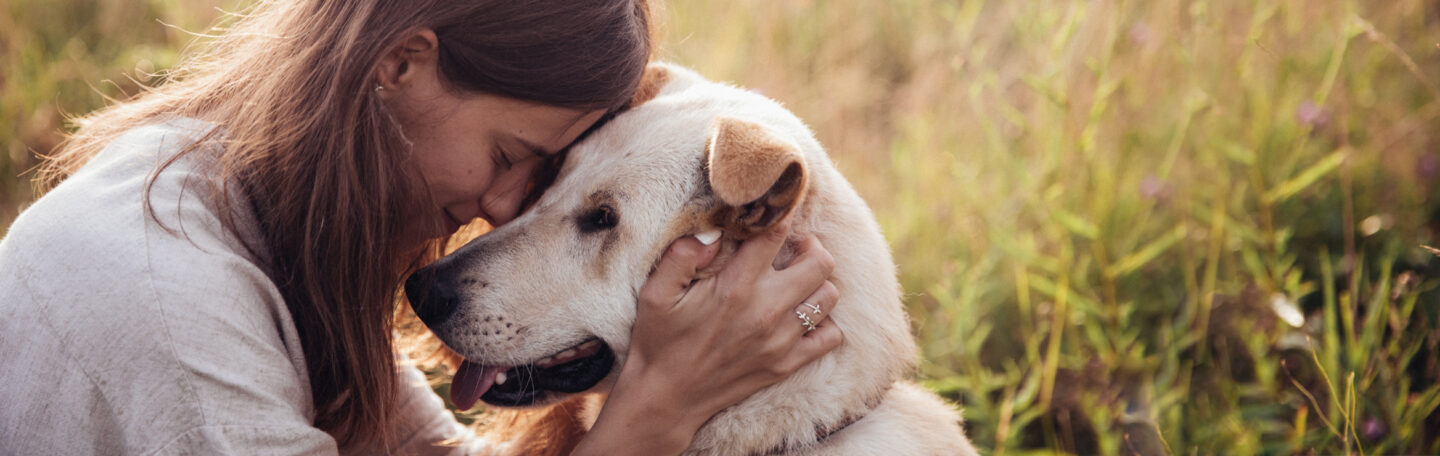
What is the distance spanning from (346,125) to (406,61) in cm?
22

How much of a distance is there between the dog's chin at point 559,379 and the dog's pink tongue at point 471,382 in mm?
22

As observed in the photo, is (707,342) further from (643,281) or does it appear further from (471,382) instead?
(471,382)

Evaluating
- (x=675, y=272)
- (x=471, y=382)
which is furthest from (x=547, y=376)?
(x=675, y=272)

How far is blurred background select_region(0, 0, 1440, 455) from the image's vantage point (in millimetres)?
3312

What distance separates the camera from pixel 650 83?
277 centimetres

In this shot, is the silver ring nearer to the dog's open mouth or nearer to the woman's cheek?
the dog's open mouth

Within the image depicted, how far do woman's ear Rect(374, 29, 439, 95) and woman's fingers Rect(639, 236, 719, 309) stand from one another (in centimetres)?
69

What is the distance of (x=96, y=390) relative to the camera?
5.66 feet

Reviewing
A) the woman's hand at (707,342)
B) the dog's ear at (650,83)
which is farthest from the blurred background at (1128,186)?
the woman's hand at (707,342)

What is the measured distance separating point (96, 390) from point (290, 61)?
0.79m

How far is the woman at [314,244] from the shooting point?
1737mm

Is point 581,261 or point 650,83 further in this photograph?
point 650,83

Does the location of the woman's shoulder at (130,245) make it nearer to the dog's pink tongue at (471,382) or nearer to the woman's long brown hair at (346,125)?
the woman's long brown hair at (346,125)

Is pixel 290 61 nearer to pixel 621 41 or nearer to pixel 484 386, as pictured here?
pixel 621 41
